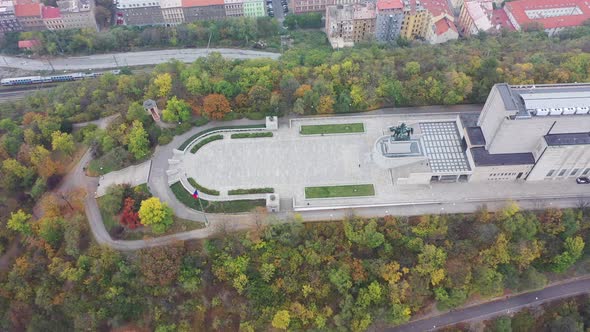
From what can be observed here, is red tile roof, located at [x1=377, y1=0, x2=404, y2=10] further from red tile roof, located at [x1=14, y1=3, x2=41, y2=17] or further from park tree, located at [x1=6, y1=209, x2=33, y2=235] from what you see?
red tile roof, located at [x1=14, y1=3, x2=41, y2=17]

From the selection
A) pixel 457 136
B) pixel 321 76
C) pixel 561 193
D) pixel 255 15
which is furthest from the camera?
pixel 255 15

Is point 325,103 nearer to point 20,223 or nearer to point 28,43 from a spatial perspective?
point 20,223

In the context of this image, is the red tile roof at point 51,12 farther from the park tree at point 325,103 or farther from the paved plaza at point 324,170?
the park tree at point 325,103

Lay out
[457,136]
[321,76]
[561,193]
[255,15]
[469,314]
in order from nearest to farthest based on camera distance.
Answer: [469,314]
[561,193]
[457,136]
[321,76]
[255,15]

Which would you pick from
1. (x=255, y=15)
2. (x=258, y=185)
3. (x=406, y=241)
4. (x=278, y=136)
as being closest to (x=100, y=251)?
(x=258, y=185)

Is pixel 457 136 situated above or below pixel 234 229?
above

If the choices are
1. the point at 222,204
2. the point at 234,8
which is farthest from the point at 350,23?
the point at 222,204

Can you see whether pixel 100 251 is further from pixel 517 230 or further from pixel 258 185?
pixel 517 230
